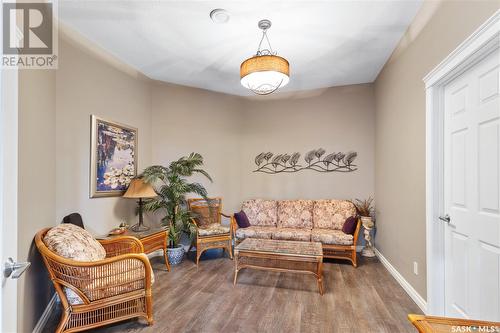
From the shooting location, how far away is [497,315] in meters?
1.60

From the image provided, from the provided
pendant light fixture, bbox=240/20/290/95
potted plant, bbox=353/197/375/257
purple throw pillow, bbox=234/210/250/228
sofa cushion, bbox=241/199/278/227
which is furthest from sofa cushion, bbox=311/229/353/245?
pendant light fixture, bbox=240/20/290/95

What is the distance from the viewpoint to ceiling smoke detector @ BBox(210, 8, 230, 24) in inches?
96.0

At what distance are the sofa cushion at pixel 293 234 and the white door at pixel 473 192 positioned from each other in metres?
1.82

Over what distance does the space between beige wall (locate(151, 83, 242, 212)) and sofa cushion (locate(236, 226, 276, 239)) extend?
759mm

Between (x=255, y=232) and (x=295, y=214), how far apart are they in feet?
2.75

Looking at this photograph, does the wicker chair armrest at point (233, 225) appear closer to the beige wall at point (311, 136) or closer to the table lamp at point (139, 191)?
the beige wall at point (311, 136)

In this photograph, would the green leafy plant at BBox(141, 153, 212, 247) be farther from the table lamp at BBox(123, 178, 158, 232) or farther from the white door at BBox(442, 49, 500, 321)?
the white door at BBox(442, 49, 500, 321)

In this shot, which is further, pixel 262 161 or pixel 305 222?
pixel 262 161

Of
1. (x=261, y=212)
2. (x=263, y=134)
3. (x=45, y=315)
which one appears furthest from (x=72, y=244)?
(x=263, y=134)

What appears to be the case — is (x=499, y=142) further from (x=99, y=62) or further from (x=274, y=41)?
(x=99, y=62)

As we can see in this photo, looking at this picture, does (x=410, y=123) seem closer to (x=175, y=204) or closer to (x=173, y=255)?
→ (x=175, y=204)

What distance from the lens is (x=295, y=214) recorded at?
4.36 m

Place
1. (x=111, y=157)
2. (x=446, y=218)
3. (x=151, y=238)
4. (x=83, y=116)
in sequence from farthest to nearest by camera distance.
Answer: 1. (x=111, y=157)
2. (x=151, y=238)
3. (x=83, y=116)
4. (x=446, y=218)

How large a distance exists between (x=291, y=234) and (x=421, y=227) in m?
1.78
